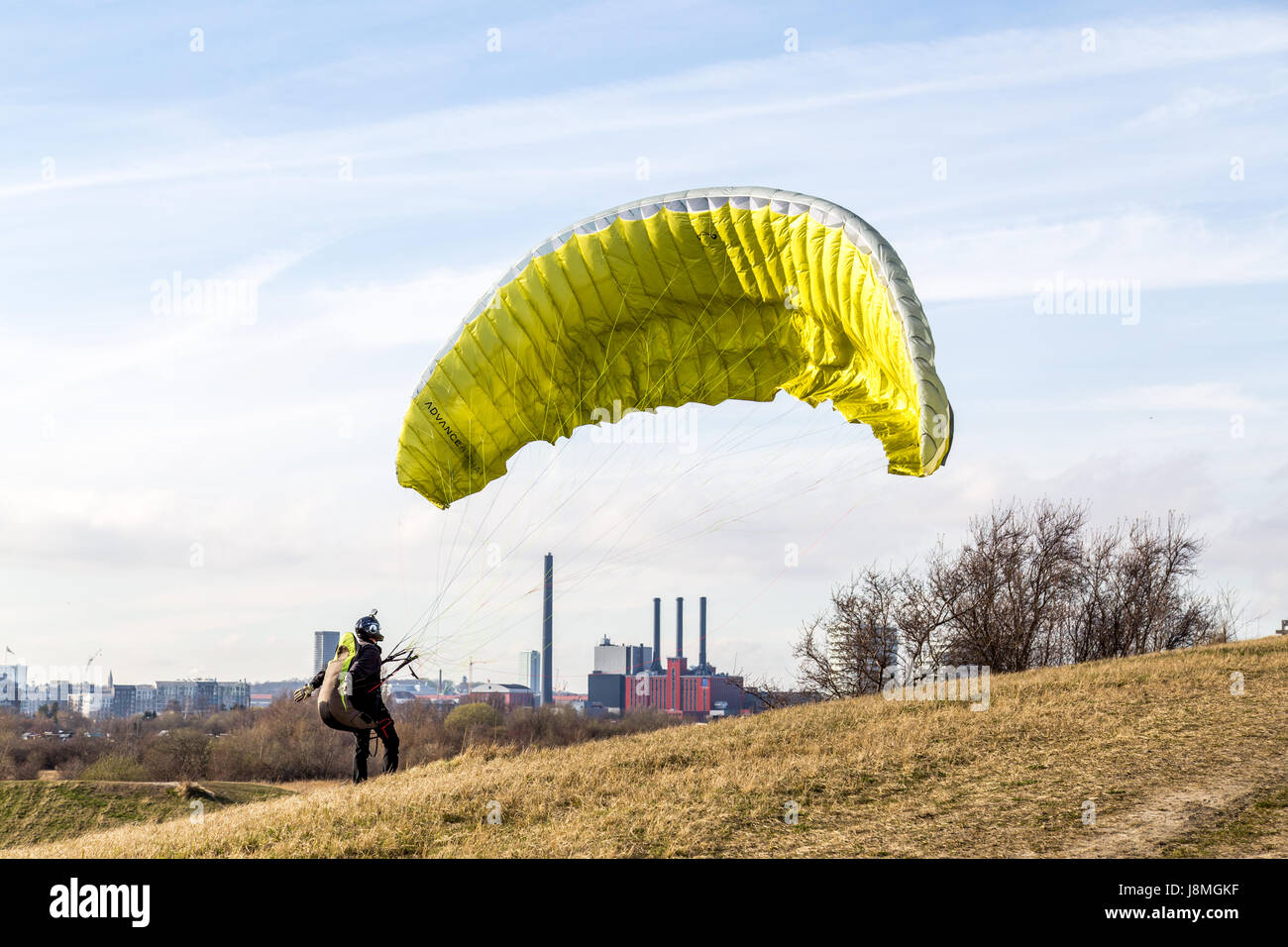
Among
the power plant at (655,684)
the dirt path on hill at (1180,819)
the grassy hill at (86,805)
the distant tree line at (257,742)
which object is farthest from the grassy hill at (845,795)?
the power plant at (655,684)

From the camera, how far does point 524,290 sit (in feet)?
35.8

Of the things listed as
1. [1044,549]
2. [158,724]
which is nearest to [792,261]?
[1044,549]

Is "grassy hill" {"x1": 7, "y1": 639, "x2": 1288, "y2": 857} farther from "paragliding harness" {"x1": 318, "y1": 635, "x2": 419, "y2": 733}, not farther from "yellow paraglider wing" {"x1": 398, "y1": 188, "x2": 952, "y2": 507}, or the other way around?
"yellow paraglider wing" {"x1": 398, "y1": 188, "x2": 952, "y2": 507}

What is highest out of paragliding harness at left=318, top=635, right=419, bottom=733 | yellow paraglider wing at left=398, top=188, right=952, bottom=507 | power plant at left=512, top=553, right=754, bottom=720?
yellow paraglider wing at left=398, top=188, right=952, bottom=507

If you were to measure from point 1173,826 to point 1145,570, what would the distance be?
105 ft

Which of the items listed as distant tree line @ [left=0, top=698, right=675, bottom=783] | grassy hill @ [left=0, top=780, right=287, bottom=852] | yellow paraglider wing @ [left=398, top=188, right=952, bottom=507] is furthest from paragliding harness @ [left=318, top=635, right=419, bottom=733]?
distant tree line @ [left=0, top=698, right=675, bottom=783]

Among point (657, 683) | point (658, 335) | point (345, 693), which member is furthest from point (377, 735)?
point (657, 683)

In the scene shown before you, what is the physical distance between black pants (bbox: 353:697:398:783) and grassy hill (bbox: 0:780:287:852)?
196 inches

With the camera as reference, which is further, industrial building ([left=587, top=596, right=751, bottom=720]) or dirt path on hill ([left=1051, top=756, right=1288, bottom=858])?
industrial building ([left=587, top=596, right=751, bottom=720])

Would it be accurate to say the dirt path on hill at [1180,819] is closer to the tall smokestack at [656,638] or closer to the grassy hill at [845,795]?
the grassy hill at [845,795]

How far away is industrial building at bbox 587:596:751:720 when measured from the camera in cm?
8219

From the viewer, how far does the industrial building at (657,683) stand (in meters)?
82.2

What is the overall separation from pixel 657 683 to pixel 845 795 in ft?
260
